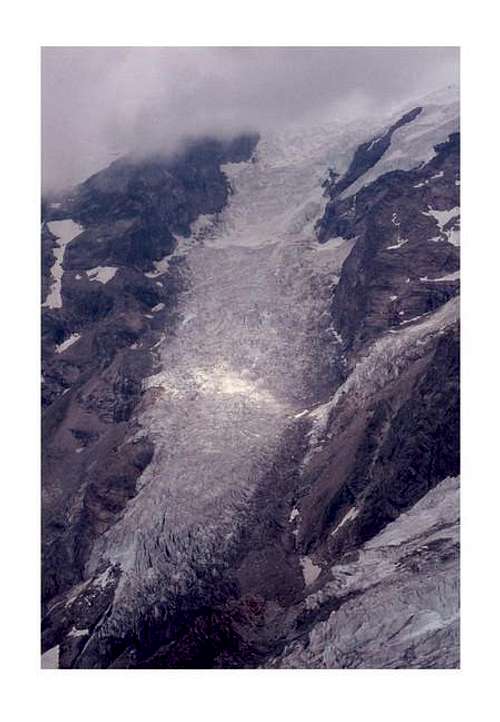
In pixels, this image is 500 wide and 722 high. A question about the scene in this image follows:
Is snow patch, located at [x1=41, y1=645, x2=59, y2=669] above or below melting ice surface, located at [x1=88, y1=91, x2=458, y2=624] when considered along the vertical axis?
below

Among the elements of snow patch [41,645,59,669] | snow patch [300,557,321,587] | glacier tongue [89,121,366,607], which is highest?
glacier tongue [89,121,366,607]

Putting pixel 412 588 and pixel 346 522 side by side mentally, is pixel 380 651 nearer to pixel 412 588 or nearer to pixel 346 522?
pixel 412 588

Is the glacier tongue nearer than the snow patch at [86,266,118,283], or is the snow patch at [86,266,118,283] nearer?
the glacier tongue

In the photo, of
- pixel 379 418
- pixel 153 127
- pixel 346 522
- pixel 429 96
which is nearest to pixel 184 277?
pixel 153 127

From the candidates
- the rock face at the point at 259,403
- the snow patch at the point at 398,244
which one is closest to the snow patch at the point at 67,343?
the rock face at the point at 259,403

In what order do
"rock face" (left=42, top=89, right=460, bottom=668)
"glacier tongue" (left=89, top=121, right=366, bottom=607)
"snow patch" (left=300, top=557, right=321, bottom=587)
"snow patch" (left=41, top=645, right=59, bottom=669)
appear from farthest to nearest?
"glacier tongue" (left=89, top=121, right=366, bottom=607), "snow patch" (left=300, top=557, right=321, bottom=587), "snow patch" (left=41, top=645, right=59, bottom=669), "rock face" (left=42, top=89, right=460, bottom=668)

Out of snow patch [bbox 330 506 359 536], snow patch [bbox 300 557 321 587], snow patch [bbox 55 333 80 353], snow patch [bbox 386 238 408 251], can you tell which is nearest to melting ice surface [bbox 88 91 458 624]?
snow patch [bbox 300 557 321 587]

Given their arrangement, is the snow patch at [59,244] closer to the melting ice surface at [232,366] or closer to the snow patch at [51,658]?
the melting ice surface at [232,366]

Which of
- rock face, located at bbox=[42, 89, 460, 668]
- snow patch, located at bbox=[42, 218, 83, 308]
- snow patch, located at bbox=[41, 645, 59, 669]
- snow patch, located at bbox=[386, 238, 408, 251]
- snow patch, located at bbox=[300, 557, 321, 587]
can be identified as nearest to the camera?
rock face, located at bbox=[42, 89, 460, 668]

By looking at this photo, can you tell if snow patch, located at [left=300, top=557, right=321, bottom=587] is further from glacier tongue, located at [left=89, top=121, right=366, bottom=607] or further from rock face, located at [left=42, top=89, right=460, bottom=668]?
glacier tongue, located at [left=89, top=121, right=366, bottom=607]
